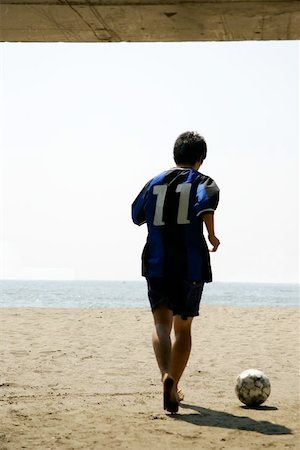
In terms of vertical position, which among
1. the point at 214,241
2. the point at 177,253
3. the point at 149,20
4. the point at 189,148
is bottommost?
the point at 177,253

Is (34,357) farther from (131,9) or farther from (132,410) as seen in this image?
(131,9)

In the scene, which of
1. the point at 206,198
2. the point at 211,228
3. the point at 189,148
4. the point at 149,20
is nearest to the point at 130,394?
the point at 211,228

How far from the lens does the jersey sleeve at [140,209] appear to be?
5567mm

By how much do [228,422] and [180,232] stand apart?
145 centimetres

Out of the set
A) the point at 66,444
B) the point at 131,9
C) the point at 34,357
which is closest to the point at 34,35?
the point at 131,9

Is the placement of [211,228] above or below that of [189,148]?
below

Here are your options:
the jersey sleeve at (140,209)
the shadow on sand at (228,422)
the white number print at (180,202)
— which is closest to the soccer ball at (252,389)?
the shadow on sand at (228,422)

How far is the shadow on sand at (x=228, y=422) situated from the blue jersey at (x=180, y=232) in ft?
3.36

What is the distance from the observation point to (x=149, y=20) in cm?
401

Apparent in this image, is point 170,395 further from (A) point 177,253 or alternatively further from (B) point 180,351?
(A) point 177,253

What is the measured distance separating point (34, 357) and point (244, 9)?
6.28 m

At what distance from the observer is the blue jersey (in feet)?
17.4

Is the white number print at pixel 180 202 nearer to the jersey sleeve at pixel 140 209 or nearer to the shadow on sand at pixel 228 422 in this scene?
the jersey sleeve at pixel 140 209

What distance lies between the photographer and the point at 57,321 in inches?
621
